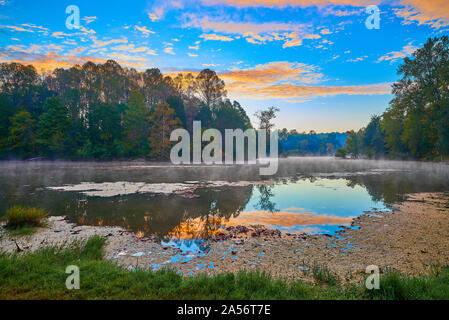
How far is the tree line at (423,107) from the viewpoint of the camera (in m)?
43.7

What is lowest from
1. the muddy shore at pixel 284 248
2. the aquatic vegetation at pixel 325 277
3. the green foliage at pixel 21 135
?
the muddy shore at pixel 284 248

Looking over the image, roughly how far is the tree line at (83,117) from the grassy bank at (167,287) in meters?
47.1

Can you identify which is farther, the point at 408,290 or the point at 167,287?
the point at 167,287

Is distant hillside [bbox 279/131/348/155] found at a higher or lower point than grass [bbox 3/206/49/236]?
higher

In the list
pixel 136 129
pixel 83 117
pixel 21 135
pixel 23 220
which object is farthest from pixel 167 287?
pixel 21 135

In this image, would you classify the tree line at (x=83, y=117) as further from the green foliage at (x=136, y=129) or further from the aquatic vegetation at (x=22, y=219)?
the aquatic vegetation at (x=22, y=219)

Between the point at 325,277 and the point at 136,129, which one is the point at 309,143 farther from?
the point at 325,277

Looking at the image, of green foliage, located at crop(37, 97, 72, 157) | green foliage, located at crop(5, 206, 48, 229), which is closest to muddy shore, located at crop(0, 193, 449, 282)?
green foliage, located at crop(5, 206, 48, 229)

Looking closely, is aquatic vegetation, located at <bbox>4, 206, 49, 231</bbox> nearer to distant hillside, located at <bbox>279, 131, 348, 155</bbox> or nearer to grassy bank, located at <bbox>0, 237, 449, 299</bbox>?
grassy bank, located at <bbox>0, 237, 449, 299</bbox>

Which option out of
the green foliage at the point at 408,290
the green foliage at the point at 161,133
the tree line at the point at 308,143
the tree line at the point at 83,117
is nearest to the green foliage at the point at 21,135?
the tree line at the point at 83,117

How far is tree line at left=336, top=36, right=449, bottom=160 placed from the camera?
4369 centimetres

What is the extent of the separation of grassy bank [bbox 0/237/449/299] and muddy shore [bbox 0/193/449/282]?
3.22 ft

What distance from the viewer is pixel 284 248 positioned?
719 cm

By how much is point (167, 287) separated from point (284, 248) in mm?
4366
